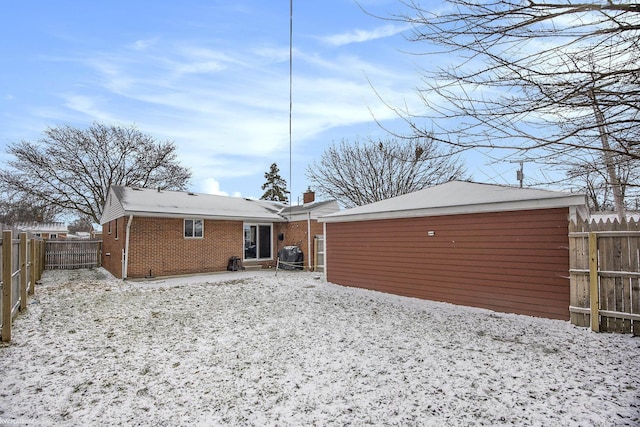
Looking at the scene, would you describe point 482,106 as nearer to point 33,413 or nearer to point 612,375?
point 612,375

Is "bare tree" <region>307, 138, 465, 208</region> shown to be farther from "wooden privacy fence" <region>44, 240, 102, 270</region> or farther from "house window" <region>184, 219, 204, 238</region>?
"wooden privacy fence" <region>44, 240, 102, 270</region>

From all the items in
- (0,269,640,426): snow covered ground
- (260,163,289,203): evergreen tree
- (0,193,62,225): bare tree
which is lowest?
(0,269,640,426): snow covered ground

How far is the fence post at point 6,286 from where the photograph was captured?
509cm

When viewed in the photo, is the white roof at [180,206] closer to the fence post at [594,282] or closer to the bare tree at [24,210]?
the bare tree at [24,210]

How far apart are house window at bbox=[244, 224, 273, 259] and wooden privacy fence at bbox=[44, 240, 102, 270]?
329 inches

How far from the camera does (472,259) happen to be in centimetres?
768

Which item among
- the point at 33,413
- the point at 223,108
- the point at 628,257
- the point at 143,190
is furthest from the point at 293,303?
the point at 143,190

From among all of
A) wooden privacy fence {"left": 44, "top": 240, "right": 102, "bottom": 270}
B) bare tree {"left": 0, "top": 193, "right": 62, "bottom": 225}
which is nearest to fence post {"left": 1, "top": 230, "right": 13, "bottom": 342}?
wooden privacy fence {"left": 44, "top": 240, "right": 102, "bottom": 270}

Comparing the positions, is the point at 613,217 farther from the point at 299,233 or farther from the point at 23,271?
the point at 23,271

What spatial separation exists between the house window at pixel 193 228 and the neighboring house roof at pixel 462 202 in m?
5.92

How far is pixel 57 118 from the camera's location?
72.7ft

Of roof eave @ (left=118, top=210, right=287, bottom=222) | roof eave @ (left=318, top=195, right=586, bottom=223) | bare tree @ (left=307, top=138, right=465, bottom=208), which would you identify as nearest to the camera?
roof eave @ (left=318, top=195, right=586, bottom=223)

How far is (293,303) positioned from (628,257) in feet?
21.1

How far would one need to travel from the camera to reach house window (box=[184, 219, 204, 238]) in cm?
1404
